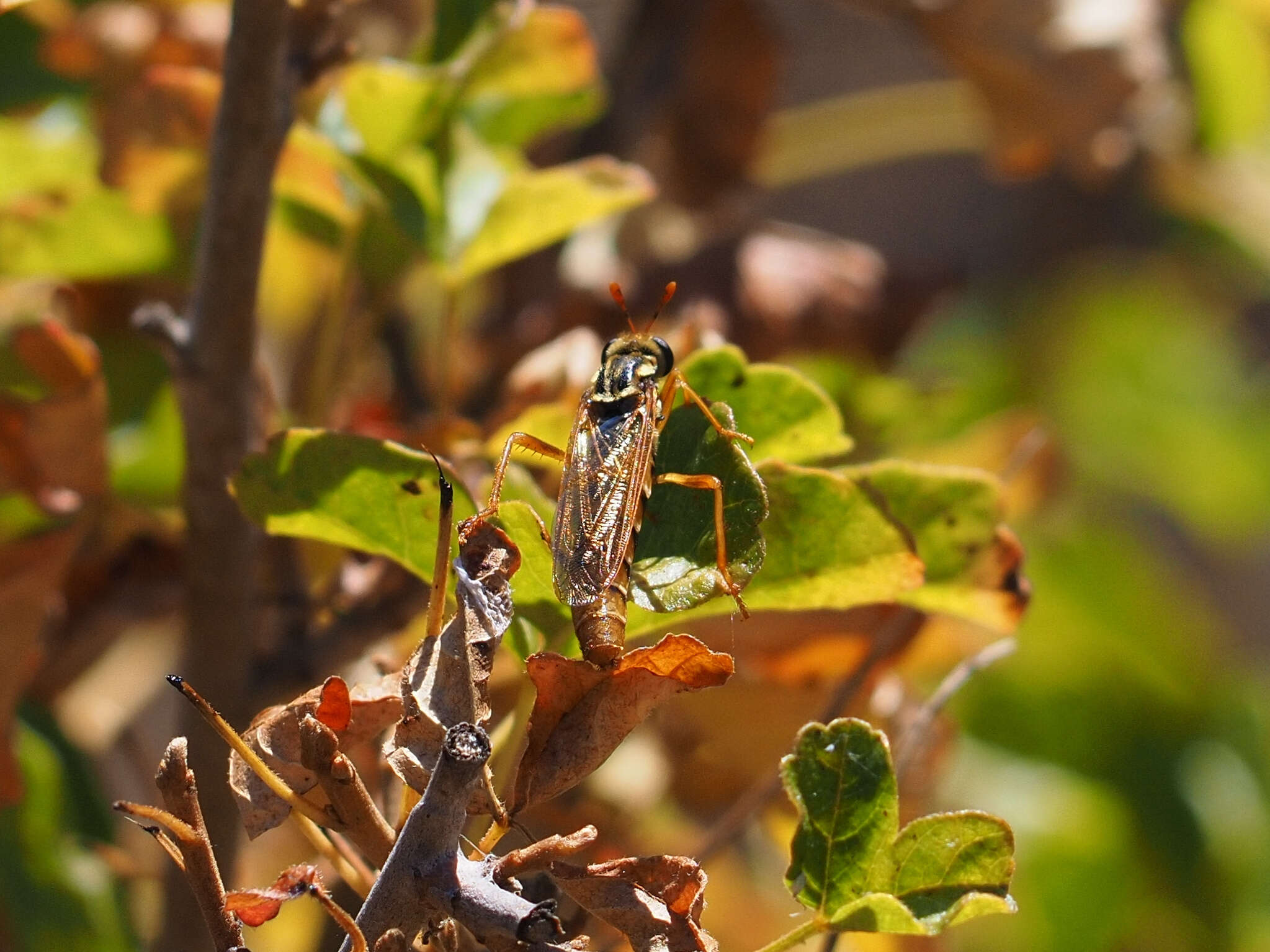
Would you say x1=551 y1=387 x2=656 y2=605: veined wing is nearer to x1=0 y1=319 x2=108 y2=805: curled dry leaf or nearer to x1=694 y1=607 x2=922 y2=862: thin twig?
x1=694 y1=607 x2=922 y2=862: thin twig

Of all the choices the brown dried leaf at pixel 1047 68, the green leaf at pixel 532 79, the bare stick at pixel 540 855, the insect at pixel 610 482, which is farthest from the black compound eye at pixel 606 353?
the brown dried leaf at pixel 1047 68

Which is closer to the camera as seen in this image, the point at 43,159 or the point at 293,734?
the point at 293,734

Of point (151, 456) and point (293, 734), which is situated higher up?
point (293, 734)

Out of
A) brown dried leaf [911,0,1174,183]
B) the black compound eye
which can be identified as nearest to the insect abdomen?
the black compound eye

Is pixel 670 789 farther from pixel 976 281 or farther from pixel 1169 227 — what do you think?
pixel 976 281

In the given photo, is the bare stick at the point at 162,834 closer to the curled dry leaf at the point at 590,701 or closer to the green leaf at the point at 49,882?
the curled dry leaf at the point at 590,701

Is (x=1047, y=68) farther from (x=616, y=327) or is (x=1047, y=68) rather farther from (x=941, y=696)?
(x=941, y=696)

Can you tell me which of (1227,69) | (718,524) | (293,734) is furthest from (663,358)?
(1227,69)
